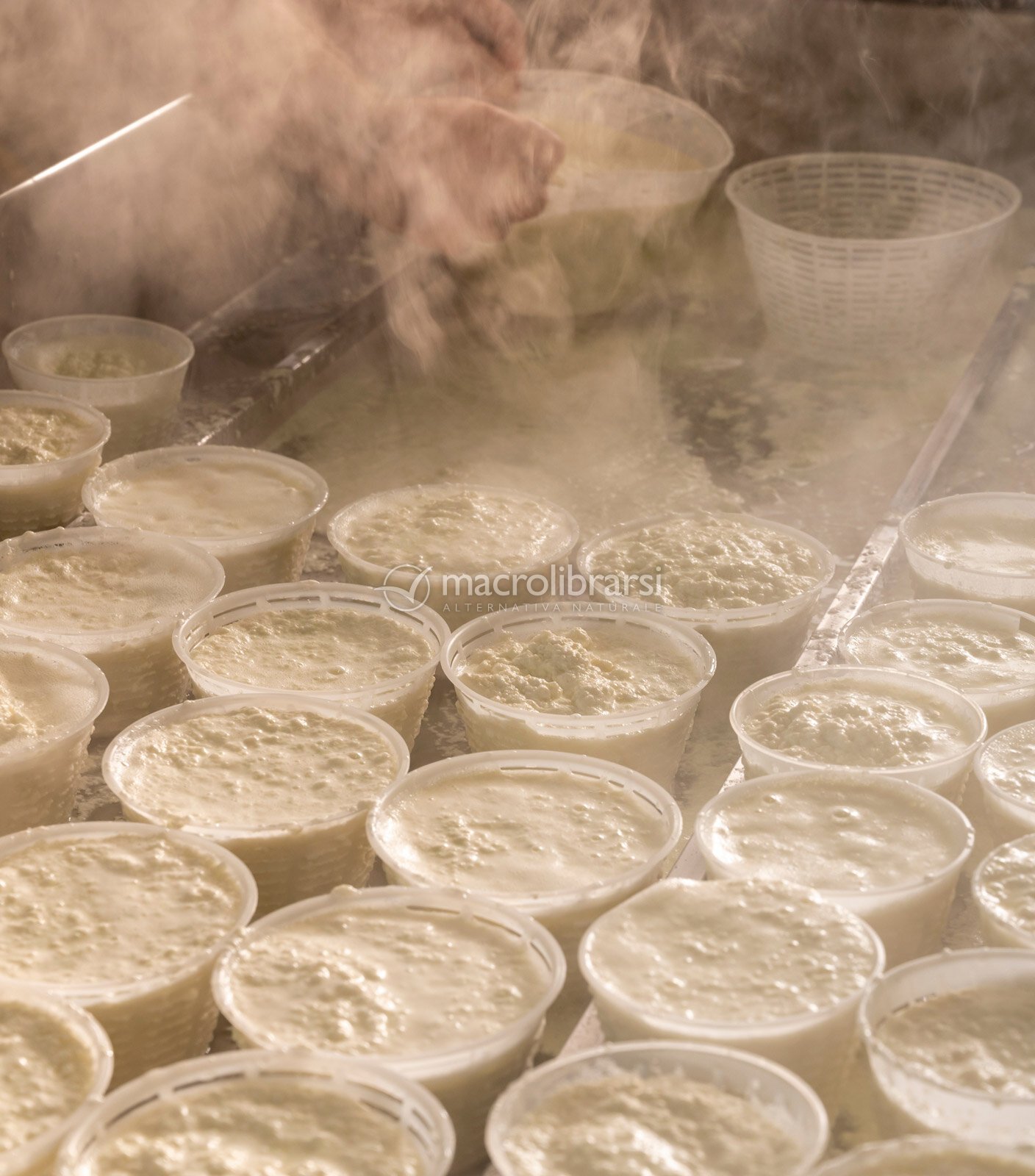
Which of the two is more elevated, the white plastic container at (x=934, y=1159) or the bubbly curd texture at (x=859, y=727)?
the white plastic container at (x=934, y=1159)

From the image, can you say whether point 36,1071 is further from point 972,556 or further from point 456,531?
point 972,556

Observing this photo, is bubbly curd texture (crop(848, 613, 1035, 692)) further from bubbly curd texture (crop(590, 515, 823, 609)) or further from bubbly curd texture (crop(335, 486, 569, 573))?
bubbly curd texture (crop(335, 486, 569, 573))

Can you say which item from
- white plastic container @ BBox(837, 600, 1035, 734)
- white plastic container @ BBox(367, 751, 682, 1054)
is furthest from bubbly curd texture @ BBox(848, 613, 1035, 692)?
white plastic container @ BBox(367, 751, 682, 1054)

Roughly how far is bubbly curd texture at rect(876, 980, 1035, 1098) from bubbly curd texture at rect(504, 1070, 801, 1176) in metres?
0.20

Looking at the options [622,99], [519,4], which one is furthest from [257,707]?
[519,4]

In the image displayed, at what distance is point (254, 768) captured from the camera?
2.12 metres

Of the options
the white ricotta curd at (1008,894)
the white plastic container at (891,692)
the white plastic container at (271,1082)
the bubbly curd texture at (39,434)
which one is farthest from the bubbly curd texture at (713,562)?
the white plastic container at (271,1082)

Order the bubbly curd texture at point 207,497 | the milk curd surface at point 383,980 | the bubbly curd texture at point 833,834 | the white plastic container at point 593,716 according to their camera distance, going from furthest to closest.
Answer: the bubbly curd texture at point 207,497 → the white plastic container at point 593,716 → the bubbly curd texture at point 833,834 → the milk curd surface at point 383,980

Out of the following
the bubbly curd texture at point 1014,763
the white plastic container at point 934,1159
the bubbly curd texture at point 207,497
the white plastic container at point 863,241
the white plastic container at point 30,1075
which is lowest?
the bubbly curd texture at point 207,497

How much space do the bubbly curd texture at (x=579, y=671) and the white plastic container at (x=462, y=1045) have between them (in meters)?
0.53

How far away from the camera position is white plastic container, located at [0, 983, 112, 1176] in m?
1.44

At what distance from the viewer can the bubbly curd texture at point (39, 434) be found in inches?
116

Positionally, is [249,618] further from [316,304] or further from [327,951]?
[316,304]

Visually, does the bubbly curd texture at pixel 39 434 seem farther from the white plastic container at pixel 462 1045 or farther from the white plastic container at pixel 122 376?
the white plastic container at pixel 462 1045
